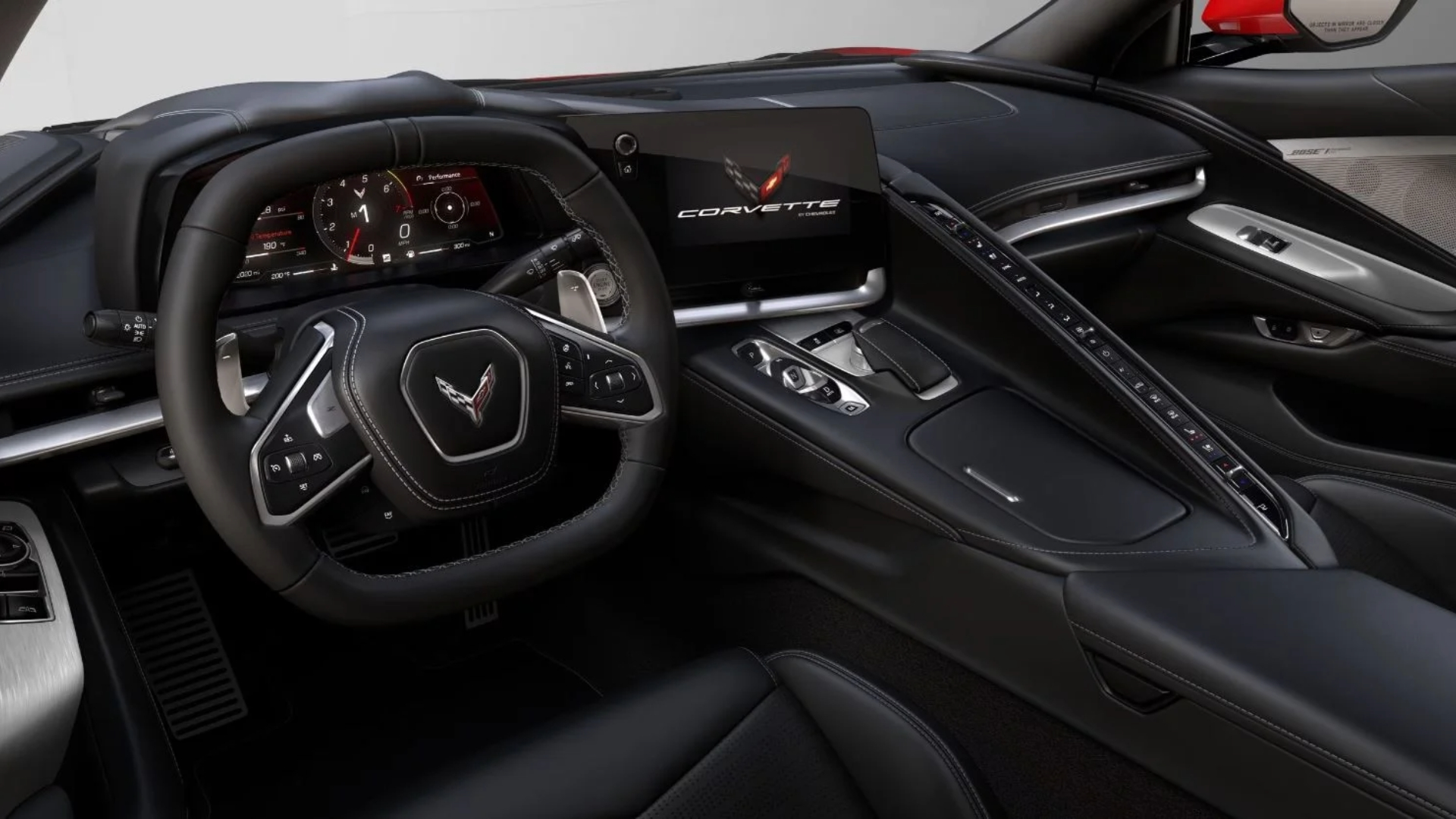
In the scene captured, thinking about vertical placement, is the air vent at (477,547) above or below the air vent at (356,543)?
below

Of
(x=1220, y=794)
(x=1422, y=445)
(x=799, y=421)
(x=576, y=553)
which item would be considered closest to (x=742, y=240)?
(x=799, y=421)

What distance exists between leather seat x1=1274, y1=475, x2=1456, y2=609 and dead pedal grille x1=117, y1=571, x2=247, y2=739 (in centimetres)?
152

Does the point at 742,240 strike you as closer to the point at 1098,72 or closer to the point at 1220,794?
the point at 1220,794

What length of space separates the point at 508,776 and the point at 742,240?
81 centimetres

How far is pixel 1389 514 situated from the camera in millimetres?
1773

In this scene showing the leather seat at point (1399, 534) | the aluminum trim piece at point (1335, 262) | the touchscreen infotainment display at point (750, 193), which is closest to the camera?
the touchscreen infotainment display at point (750, 193)

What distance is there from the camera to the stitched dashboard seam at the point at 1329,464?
204cm

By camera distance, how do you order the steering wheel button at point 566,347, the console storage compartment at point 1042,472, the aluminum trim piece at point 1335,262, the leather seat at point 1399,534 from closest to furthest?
the steering wheel button at point 566,347 < the console storage compartment at point 1042,472 < the leather seat at point 1399,534 < the aluminum trim piece at point 1335,262

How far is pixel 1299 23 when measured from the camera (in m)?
2.19

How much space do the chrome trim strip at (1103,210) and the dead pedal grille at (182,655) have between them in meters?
1.36

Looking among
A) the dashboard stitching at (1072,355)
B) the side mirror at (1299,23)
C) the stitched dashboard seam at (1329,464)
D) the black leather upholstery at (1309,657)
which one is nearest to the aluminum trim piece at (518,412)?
the black leather upholstery at (1309,657)

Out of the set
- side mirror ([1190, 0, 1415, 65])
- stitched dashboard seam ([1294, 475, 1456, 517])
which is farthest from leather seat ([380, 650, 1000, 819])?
side mirror ([1190, 0, 1415, 65])

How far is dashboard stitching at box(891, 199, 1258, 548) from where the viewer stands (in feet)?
4.75

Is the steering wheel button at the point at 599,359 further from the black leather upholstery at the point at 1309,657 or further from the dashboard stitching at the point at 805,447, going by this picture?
the black leather upholstery at the point at 1309,657
